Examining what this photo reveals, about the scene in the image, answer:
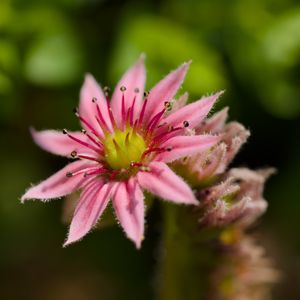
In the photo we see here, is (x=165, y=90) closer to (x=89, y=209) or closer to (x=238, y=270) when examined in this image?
(x=89, y=209)

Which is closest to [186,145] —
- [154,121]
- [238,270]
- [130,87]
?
[154,121]

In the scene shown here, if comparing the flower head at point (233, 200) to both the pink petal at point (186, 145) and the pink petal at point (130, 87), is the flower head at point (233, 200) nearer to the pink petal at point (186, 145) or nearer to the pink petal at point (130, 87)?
the pink petal at point (186, 145)

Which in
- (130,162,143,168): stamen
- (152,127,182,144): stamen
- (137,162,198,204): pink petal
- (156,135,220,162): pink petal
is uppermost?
(152,127,182,144): stamen

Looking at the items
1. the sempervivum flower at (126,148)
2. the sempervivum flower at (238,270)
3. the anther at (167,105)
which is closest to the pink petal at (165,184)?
the sempervivum flower at (126,148)

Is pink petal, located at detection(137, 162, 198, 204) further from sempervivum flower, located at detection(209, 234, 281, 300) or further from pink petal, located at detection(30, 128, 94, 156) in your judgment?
sempervivum flower, located at detection(209, 234, 281, 300)

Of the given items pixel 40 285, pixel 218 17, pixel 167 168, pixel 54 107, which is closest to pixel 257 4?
pixel 218 17

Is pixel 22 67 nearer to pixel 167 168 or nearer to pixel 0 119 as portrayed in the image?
pixel 0 119

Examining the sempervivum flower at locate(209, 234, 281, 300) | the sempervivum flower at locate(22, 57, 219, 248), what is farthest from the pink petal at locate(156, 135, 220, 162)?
the sempervivum flower at locate(209, 234, 281, 300)
